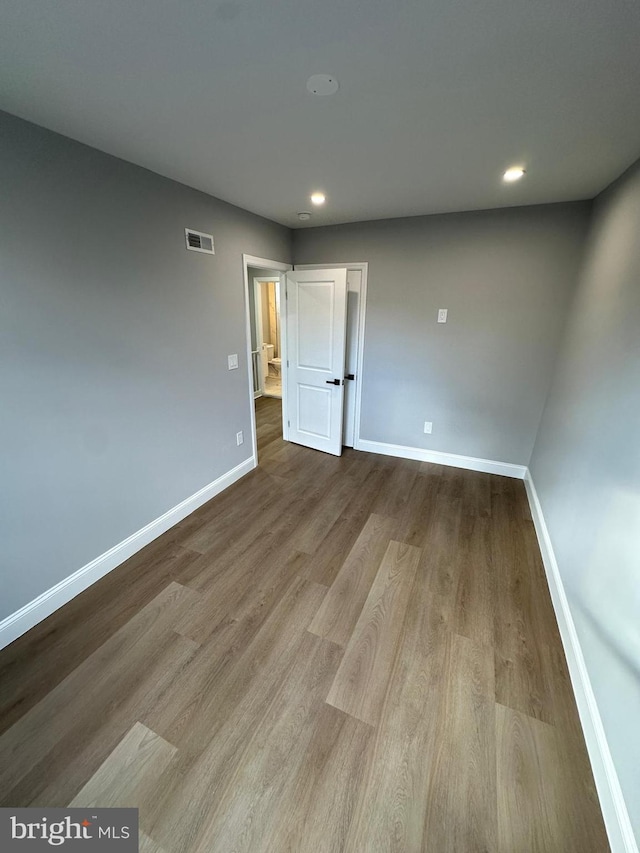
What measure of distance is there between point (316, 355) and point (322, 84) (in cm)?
241

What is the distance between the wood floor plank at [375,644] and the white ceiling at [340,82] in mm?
2380

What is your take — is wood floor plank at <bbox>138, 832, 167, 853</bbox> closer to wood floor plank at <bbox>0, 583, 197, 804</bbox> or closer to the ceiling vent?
wood floor plank at <bbox>0, 583, 197, 804</bbox>

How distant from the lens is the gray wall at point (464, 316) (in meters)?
2.68

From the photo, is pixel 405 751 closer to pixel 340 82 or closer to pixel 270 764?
pixel 270 764

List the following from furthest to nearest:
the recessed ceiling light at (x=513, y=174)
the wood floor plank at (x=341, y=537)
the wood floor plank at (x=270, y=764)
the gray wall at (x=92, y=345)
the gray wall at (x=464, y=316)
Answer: the gray wall at (x=464, y=316) < the wood floor plank at (x=341, y=537) < the recessed ceiling light at (x=513, y=174) < the gray wall at (x=92, y=345) < the wood floor plank at (x=270, y=764)

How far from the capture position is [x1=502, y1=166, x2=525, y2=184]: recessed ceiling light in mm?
1906

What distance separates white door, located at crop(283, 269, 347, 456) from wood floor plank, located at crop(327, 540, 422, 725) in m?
1.80

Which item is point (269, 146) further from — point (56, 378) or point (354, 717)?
point (354, 717)

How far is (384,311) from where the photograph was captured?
331 centimetres

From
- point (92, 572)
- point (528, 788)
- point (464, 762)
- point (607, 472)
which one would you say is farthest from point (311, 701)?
point (607, 472)

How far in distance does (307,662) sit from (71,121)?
2.71 meters

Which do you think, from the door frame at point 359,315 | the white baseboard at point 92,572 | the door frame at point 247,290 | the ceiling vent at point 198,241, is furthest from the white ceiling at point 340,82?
the white baseboard at point 92,572

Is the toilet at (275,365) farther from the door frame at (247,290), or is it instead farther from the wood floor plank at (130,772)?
the wood floor plank at (130,772)

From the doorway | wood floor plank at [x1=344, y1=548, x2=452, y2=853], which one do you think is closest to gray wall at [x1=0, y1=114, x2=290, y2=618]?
the doorway
